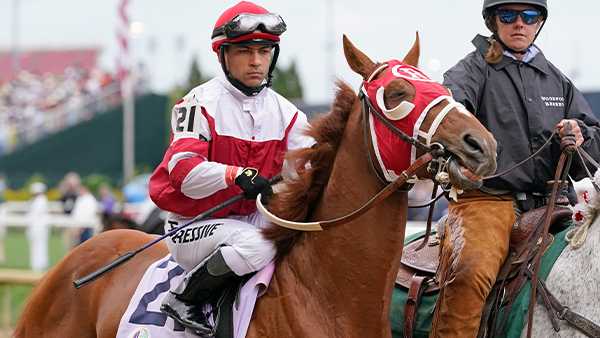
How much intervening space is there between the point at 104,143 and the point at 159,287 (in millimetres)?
28958

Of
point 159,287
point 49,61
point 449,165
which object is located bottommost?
point 49,61

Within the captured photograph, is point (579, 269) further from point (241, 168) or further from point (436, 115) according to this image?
point (241, 168)

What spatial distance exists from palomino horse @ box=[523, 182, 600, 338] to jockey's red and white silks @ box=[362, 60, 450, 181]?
1116 mm

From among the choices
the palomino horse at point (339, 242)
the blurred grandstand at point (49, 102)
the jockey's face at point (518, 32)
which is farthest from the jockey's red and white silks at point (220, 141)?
the blurred grandstand at point (49, 102)

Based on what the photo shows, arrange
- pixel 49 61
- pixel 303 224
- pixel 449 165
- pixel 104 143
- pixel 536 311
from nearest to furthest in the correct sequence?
pixel 449 165
pixel 303 224
pixel 536 311
pixel 104 143
pixel 49 61

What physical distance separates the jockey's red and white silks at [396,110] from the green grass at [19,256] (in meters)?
9.09

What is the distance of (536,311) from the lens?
16.9 ft

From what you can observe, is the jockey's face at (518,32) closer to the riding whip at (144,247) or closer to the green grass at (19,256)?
the riding whip at (144,247)

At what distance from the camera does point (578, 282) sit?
16.6ft

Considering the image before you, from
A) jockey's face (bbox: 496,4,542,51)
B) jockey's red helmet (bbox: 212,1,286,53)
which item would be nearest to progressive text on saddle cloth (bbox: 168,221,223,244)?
jockey's red helmet (bbox: 212,1,286,53)

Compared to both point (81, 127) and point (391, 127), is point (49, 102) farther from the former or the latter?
point (391, 127)

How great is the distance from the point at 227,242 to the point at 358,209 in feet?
2.29

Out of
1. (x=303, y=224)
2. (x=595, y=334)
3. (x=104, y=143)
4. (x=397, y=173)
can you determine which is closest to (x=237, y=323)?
(x=303, y=224)

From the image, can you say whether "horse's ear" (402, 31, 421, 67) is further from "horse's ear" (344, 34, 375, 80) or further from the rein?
the rein
